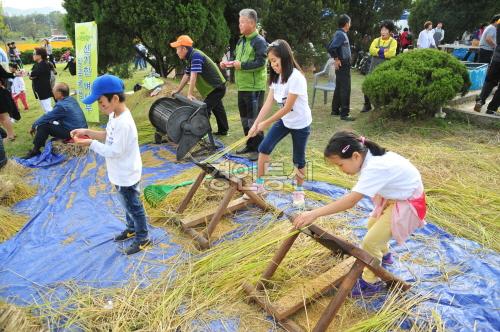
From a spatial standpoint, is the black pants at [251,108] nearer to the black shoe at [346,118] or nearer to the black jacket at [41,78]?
the black shoe at [346,118]

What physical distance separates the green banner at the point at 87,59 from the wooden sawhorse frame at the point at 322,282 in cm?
575

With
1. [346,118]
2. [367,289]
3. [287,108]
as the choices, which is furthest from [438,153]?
[367,289]

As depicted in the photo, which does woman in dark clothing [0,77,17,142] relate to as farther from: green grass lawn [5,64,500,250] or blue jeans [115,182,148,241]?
blue jeans [115,182,148,241]

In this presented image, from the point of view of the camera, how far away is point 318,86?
8.03 meters

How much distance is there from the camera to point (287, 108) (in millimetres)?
3338

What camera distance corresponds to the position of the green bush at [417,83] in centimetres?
587

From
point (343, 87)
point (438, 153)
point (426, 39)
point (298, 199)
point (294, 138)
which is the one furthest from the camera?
point (426, 39)

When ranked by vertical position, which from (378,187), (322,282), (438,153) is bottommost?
(322,282)

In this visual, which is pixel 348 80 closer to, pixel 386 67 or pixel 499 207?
pixel 386 67

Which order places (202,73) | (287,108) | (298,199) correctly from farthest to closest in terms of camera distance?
1. (202,73)
2. (298,199)
3. (287,108)

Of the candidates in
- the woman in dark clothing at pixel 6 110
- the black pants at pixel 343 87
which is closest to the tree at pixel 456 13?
the black pants at pixel 343 87

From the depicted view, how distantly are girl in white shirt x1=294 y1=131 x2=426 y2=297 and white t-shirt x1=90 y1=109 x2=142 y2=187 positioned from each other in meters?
1.41

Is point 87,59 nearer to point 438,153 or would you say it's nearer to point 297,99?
point 297,99

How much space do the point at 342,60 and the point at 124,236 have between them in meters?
5.06
